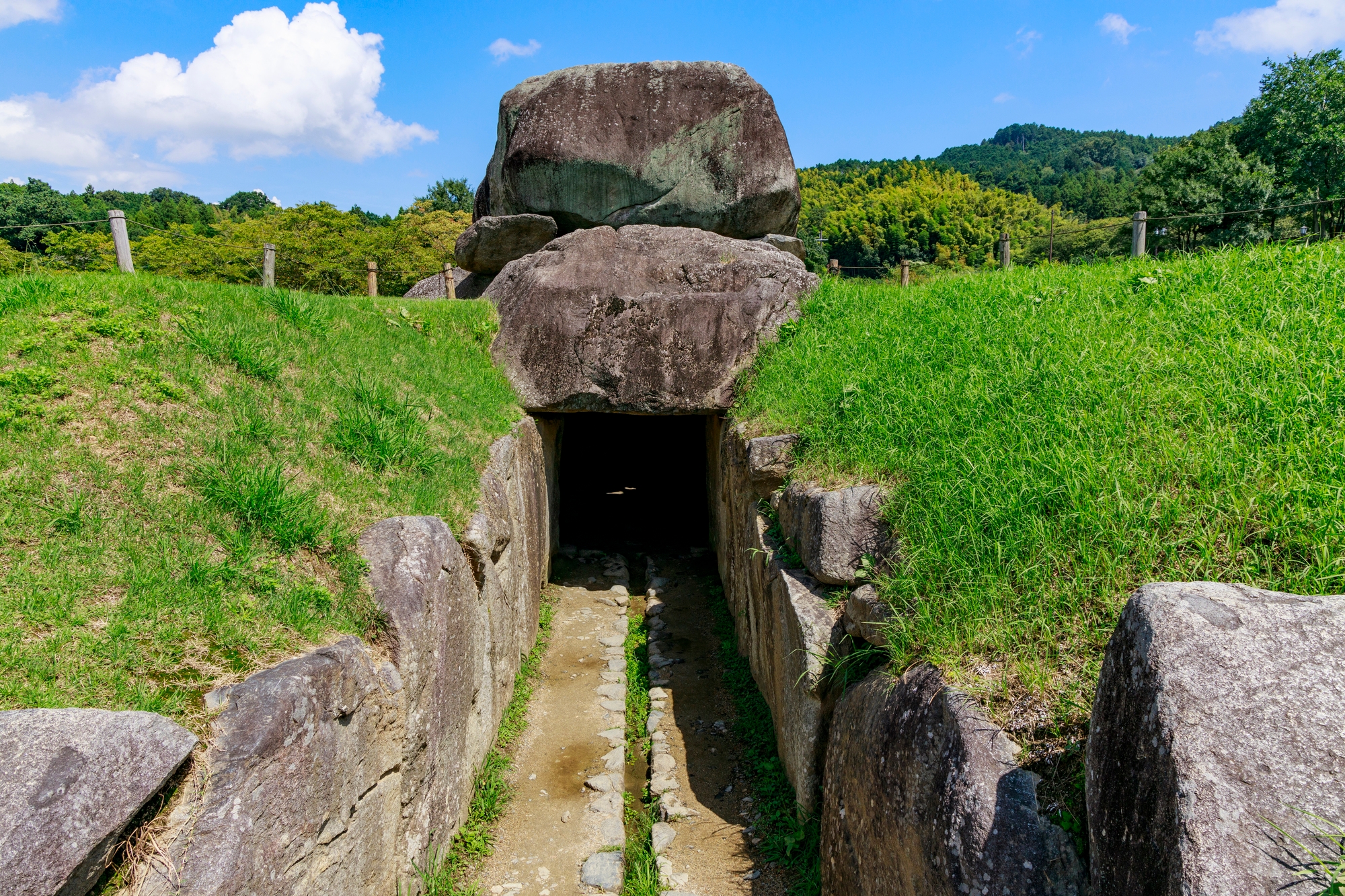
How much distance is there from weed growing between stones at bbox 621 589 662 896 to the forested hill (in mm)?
53698

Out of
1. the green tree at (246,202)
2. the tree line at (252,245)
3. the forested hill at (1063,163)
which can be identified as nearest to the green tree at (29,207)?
the tree line at (252,245)

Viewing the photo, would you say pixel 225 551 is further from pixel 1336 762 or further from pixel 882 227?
pixel 882 227

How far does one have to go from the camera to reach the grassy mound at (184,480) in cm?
354

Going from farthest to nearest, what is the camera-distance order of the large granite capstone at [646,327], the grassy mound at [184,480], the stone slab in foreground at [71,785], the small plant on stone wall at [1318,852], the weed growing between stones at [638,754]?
1. the large granite capstone at [646,327]
2. the weed growing between stones at [638,754]
3. the grassy mound at [184,480]
4. the stone slab in foreground at [71,785]
5. the small plant on stone wall at [1318,852]

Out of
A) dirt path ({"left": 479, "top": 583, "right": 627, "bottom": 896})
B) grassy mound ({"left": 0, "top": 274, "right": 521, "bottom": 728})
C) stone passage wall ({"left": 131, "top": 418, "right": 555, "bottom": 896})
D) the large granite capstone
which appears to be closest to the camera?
stone passage wall ({"left": 131, "top": 418, "right": 555, "bottom": 896})

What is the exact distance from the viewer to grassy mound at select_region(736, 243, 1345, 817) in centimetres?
357

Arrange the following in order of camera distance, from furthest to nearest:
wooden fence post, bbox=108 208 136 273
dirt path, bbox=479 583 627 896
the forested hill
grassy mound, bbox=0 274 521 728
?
the forested hill → wooden fence post, bbox=108 208 136 273 → dirt path, bbox=479 583 627 896 → grassy mound, bbox=0 274 521 728

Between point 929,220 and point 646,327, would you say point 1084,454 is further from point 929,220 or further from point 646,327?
point 929,220

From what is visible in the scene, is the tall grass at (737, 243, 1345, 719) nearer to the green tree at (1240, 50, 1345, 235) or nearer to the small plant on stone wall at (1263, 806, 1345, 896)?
the small plant on stone wall at (1263, 806, 1345, 896)

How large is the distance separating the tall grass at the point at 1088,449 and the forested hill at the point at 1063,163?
5257 cm

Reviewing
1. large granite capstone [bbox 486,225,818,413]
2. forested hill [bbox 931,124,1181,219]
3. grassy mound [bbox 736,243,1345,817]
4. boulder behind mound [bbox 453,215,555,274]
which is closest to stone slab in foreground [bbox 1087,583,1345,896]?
grassy mound [bbox 736,243,1345,817]

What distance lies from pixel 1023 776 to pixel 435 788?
140 inches

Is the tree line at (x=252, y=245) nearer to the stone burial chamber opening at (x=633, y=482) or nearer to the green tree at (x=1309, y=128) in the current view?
the stone burial chamber opening at (x=633, y=482)

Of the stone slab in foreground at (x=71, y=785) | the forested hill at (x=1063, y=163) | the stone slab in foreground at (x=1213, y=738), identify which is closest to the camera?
the stone slab in foreground at (x=1213, y=738)
